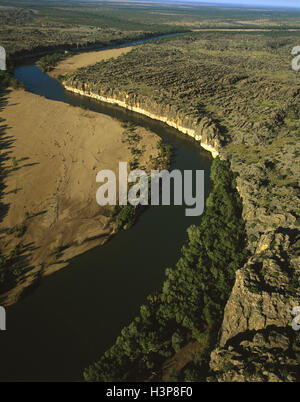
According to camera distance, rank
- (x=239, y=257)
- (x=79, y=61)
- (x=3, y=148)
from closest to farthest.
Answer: (x=239, y=257), (x=3, y=148), (x=79, y=61)

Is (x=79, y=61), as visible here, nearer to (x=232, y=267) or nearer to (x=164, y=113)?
(x=164, y=113)

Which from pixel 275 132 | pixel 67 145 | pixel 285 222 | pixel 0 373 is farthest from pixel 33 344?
pixel 275 132

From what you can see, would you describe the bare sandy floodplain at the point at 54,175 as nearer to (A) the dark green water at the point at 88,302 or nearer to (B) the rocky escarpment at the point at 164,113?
(A) the dark green water at the point at 88,302

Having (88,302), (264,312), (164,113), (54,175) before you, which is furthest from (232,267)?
(164,113)

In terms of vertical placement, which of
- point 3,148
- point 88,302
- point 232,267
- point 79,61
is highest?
point 79,61

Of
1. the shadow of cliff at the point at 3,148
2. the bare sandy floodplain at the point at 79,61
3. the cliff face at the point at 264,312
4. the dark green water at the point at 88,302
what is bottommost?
the dark green water at the point at 88,302

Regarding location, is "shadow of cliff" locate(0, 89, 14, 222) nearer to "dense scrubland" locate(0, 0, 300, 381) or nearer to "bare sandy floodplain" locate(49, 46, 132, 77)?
"dense scrubland" locate(0, 0, 300, 381)

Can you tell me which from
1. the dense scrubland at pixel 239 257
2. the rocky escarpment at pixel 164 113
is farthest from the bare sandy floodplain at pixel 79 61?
the dense scrubland at pixel 239 257
